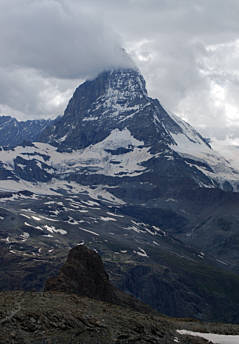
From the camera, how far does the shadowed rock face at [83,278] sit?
408ft

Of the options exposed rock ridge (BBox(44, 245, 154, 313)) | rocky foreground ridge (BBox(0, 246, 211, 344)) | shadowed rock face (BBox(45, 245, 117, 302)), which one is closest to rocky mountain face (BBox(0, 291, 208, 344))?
rocky foreground ridge (BBox(0, 246, 211, 344))

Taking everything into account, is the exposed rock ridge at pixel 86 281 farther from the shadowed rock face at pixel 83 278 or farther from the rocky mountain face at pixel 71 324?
the rocky mountain face at pixel 71 324

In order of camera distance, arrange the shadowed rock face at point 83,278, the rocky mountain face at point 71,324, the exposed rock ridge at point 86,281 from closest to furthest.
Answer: the rocky mountain face at point 71,324
the shadowed rock face at point 83,278
the exposed rock ridge at point 86,281

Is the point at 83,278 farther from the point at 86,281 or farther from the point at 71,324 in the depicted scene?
the point at 71,324

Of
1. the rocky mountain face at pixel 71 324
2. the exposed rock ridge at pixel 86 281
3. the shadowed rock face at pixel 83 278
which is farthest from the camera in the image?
the exposed rock ridge at pixel 86 281

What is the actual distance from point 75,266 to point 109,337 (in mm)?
91427

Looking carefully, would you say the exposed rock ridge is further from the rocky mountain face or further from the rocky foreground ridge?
the rocky mountain face

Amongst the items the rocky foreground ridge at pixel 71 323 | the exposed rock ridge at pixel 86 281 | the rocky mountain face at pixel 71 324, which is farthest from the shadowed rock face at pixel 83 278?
the rocky mountain face at pixel 71 324

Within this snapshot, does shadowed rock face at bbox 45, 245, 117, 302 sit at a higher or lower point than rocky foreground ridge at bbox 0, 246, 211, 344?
lower

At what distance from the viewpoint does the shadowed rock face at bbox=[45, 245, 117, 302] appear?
124400 millimetres

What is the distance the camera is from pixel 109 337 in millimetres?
50375

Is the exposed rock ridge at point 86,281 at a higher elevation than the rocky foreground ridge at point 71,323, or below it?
below

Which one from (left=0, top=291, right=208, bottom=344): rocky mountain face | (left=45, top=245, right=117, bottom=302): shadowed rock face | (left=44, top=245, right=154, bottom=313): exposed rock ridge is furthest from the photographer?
(left=44, top=245, right=154, bottom=313): exposed rock ridge

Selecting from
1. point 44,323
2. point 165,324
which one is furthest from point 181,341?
point 44,323
